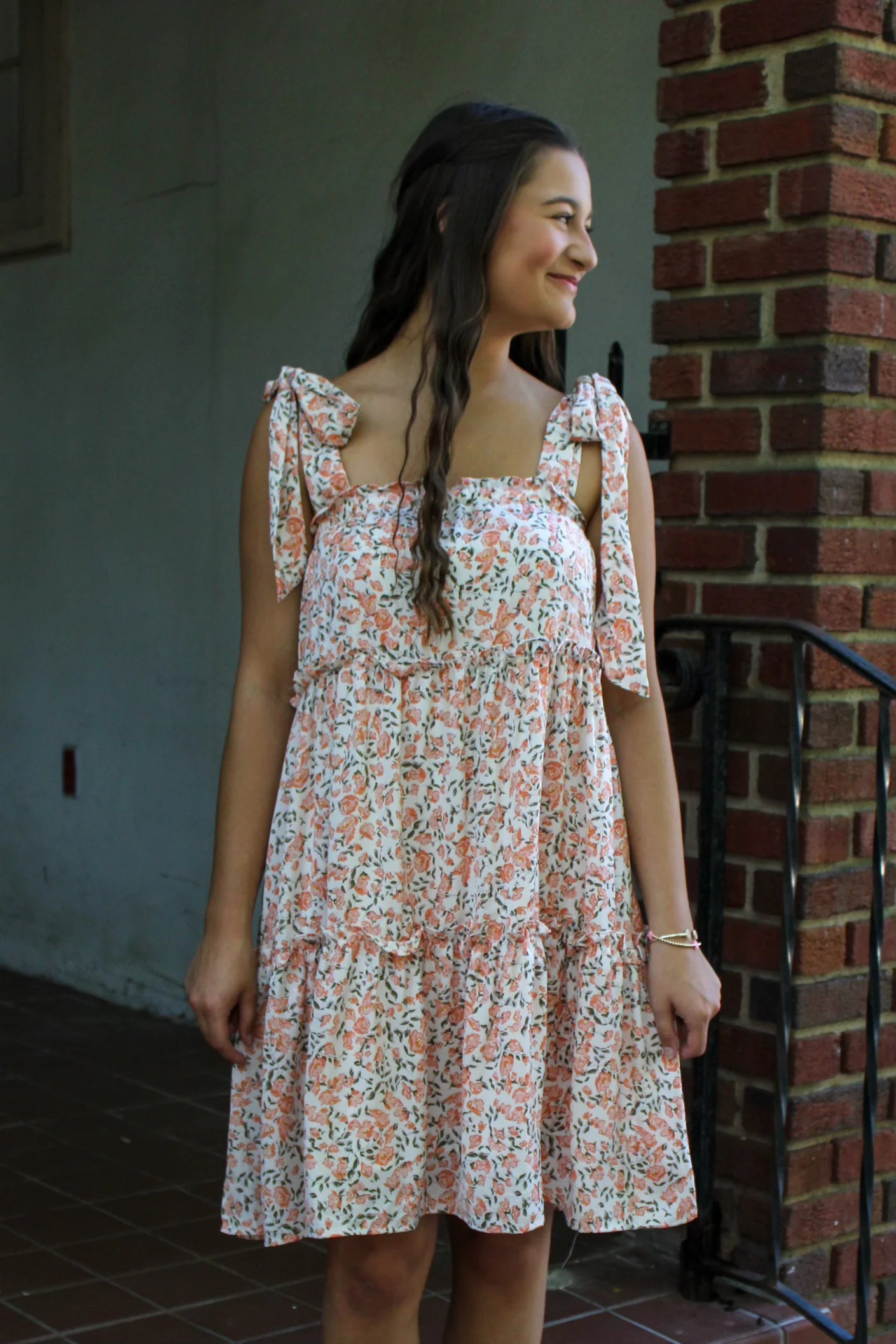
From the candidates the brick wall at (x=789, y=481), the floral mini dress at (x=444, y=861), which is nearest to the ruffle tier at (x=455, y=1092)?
the floral mini dress at (x=444, y=861)

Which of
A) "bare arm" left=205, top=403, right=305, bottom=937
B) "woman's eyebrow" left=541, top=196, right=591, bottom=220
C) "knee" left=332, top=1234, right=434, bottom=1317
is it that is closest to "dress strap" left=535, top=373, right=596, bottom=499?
"woman's eyebrow" left=541, top=196, right=591, bottom=220

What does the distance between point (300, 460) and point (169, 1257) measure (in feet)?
6.16

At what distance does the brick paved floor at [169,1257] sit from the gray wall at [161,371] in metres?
0.85

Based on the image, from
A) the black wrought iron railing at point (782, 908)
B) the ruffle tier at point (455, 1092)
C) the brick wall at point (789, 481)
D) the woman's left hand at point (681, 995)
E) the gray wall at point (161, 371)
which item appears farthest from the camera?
the gray wall at point (161, 371)

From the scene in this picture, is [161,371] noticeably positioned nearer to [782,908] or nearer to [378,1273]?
[782,908]

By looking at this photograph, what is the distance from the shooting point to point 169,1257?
3.56 m

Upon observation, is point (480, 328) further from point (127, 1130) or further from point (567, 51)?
point (127, 1130)

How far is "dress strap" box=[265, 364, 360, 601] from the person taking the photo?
2.34 metres

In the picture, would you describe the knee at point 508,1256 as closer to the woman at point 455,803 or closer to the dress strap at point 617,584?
the woman at point 455,803

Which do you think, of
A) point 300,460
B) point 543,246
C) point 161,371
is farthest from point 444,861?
point 161,371

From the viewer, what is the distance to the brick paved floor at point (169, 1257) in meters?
3.20

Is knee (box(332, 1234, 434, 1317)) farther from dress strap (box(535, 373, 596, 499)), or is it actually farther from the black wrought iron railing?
dress strap (box(535, 373, 596, 499))

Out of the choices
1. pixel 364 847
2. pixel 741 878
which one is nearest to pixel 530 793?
pixel 364 847

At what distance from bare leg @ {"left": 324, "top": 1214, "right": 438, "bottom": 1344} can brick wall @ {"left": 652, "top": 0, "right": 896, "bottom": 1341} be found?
106 centimetres
